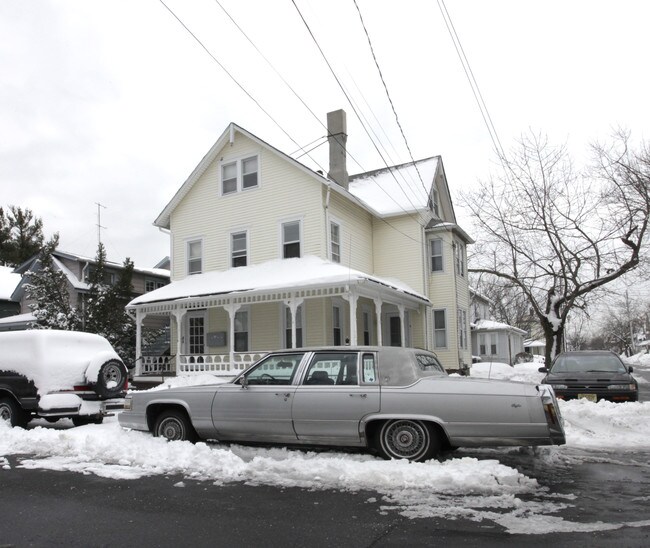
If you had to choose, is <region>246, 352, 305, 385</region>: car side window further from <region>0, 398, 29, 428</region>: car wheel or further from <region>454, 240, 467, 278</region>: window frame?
<region>454, 240, 467, 278</region>: window frame

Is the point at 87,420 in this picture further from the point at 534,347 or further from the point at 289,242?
Answer: the point at 534,347

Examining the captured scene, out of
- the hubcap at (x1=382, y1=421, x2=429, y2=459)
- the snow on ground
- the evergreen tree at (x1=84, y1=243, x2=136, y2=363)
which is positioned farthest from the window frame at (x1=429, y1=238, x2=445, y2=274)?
the hubcap at (x1=382, y1=421, x2=429, y2=459)

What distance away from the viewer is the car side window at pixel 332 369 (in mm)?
6969

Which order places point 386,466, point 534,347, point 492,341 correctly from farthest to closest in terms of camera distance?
point 534,347 → point 492,341 → point 386,466

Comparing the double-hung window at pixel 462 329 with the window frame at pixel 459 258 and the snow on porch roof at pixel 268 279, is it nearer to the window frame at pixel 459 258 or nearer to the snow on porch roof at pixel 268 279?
the window frame at pixel 459 258

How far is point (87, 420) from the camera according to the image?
1040 cm

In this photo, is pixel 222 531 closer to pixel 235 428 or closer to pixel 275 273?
pixel 235 428

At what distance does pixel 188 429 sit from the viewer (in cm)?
760

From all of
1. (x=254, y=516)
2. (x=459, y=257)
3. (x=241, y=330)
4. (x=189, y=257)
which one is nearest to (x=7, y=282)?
(x=189, y=257)

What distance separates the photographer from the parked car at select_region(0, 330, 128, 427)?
948 centimetres

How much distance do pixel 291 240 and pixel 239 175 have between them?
3.51m

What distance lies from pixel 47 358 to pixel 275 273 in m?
9.76

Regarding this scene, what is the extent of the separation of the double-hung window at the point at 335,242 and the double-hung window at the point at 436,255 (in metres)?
4.95

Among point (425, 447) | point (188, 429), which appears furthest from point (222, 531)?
point (188, 429)
